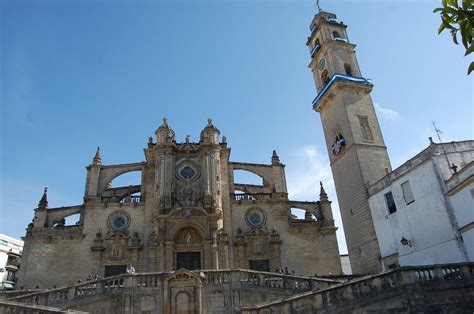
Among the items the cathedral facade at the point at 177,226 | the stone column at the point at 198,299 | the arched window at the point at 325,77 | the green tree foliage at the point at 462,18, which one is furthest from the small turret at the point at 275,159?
the green tree foliage at the point at 462,18

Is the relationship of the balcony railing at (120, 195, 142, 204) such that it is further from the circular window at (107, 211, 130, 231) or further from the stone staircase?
the stone staircase

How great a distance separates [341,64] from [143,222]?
69.3 feet

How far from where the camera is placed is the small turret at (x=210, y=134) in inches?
1328

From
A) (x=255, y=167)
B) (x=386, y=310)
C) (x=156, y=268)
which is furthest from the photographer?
(x=255, y=167)

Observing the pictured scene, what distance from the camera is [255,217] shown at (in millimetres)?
32125

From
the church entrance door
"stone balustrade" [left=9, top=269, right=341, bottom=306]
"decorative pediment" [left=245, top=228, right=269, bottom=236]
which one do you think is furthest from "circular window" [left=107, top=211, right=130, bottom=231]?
"stone balustrade" [left=9, top=269, right=341, bottom=306]

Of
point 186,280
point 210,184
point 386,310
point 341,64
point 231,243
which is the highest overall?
point 341,64

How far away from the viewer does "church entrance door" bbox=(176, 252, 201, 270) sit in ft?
95.9

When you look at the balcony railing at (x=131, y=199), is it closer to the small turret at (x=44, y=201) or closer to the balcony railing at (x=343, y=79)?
the small turret at (x=44, y=201)

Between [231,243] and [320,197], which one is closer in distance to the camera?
[231,243]

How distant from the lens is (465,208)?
17359mm

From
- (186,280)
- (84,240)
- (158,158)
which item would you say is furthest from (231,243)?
(186,280)

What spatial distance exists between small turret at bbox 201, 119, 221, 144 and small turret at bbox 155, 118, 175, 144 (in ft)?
9.23

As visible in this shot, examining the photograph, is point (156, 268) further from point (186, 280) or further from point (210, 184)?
point (186, 280)
